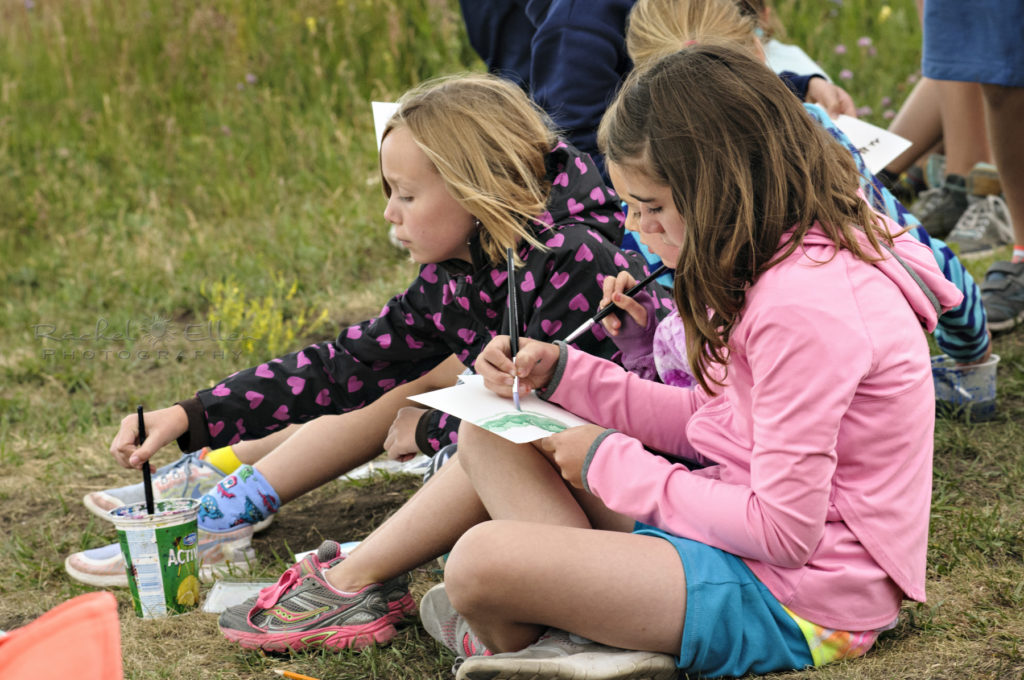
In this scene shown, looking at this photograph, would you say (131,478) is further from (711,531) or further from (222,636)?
(711,531)

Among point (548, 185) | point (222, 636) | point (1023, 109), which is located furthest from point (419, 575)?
point (1023, 109)

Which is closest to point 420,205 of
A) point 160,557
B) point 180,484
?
point 160,557

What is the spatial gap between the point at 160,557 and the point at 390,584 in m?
0.51

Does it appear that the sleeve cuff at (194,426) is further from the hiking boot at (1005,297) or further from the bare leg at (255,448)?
the hiking boot at (1005,297)

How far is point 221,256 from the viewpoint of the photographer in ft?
16.2

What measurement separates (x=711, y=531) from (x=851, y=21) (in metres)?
4.91

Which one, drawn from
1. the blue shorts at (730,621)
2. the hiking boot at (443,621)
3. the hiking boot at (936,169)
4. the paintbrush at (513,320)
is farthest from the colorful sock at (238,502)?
the hiking boot at (936,169)

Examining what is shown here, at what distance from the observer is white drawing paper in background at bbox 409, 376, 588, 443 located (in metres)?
1.85

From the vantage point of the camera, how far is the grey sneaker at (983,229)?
3994mm

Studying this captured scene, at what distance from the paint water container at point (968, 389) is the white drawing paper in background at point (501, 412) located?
1281 millimetres

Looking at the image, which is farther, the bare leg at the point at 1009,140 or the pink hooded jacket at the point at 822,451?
the bare leg at the point at 1009,140

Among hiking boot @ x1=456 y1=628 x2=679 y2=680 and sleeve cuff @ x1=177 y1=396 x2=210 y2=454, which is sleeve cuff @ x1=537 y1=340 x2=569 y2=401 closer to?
hiking boot @ x1=456 y1=628 x2=679 y2=680

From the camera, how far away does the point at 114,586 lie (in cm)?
257

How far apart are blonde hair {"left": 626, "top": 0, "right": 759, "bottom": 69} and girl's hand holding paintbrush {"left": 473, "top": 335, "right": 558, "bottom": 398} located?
90 cm
